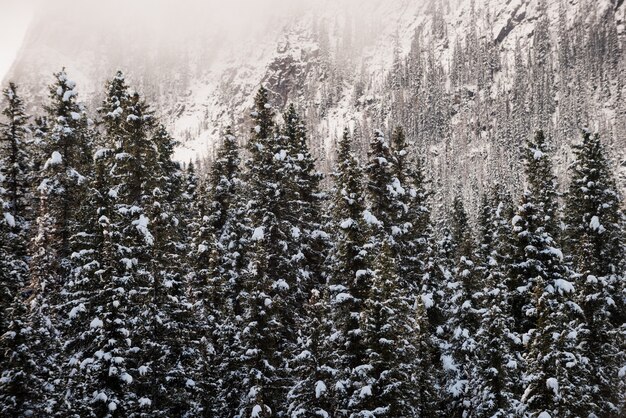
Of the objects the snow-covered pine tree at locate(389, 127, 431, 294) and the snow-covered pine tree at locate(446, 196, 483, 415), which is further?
the snow-covered pine tree at locate(446, 196, 483, 415)

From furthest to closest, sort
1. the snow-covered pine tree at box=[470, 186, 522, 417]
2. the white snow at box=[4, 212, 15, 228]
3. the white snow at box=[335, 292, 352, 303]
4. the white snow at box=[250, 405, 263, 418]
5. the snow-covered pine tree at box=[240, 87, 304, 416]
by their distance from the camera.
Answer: the snow-covered pine tree at box=[470, 186, 522, 417] → the white snow at box=[4, 212, 15, 228] → the snow-covered pine tree at box=[240, 87, 304, 416] → the white snow at box=[335, 292, 352, 303] → the white snow at box=[250, 405, 263, 418]

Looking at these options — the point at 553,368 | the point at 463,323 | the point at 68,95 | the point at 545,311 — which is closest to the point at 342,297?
the point at 545,311

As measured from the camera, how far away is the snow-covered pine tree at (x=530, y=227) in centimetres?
2753

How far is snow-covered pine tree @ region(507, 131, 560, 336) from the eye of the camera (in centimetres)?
2753

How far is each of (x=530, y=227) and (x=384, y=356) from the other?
37.5ft

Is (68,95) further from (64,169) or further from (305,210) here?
(305,210)

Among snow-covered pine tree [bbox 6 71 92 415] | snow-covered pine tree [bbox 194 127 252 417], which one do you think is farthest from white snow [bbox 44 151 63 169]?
snow-covered pine tree [bbox 194 127 252 417]

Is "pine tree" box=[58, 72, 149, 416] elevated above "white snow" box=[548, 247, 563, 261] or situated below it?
below

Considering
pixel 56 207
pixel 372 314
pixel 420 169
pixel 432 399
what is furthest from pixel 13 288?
pixel 420 169

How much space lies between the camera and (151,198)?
2561cm

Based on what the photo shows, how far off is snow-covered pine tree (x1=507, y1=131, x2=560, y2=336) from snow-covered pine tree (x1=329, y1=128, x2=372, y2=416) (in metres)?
8.39

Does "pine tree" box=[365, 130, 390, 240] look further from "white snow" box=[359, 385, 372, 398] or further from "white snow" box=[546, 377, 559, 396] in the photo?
"white snow" box=[546, 377, 559, 396]

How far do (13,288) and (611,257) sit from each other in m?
32.6

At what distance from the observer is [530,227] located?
27.9 meters
